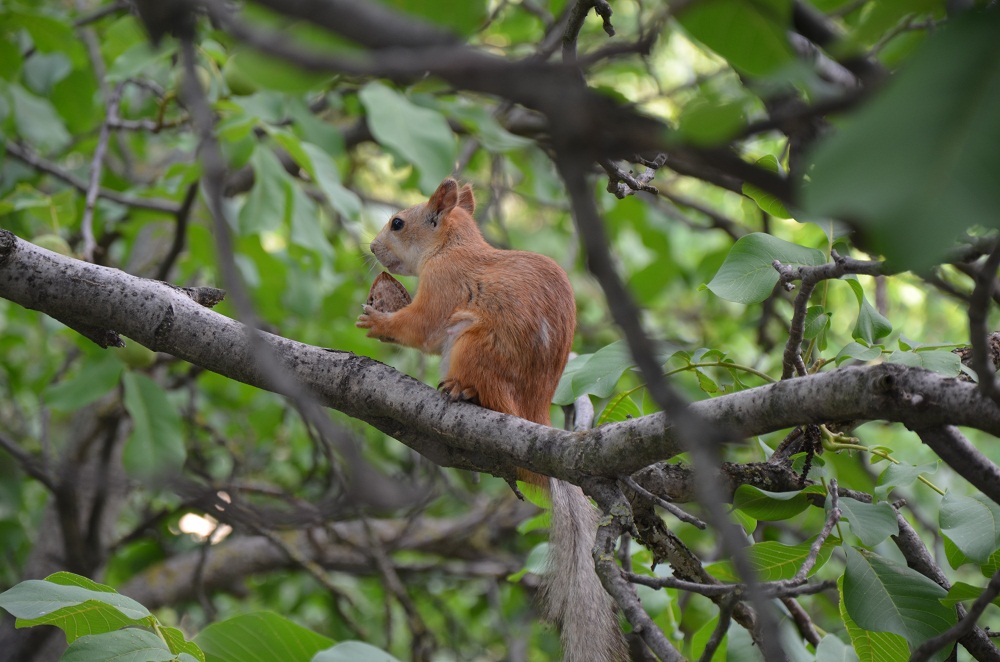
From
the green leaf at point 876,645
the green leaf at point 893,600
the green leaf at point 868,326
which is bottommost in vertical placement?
the green leaf at point 876,645

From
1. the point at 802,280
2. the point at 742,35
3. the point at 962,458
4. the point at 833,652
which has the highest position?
the point at 742,35

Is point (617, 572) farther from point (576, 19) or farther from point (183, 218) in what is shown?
point (183, 218)

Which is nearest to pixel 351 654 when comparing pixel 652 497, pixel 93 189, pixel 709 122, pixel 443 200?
pixel 652 497

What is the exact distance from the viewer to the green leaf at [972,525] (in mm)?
1346

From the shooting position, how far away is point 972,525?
1.38 meters

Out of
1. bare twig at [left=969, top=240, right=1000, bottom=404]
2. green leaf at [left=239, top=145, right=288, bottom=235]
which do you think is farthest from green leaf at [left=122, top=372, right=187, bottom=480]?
bare twig at [left=969, top=240, right=1000, bottom=404]

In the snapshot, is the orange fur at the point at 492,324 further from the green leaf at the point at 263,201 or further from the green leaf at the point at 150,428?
the green leaf at the point at 150,428

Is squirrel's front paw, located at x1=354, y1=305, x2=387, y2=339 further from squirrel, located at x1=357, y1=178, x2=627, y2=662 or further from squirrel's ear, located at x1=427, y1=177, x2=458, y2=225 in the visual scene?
squirrel's ear, located at x1=427, y1=177, x2=458, y2=225

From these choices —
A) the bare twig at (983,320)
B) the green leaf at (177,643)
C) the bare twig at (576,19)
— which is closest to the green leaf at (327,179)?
the bare twig at (576,19)

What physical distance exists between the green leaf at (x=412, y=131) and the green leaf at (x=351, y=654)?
4.31 feet

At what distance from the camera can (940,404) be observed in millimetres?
983

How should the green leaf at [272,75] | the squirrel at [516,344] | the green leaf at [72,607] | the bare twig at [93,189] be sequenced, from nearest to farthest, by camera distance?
the green leaf at [272,75] → the green leaf at [72,607] → the squirrel at [516,344] → the bare twig at [93,189]

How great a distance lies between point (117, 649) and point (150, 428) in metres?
1.44

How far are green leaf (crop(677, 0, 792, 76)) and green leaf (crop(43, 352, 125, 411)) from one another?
225 cm
